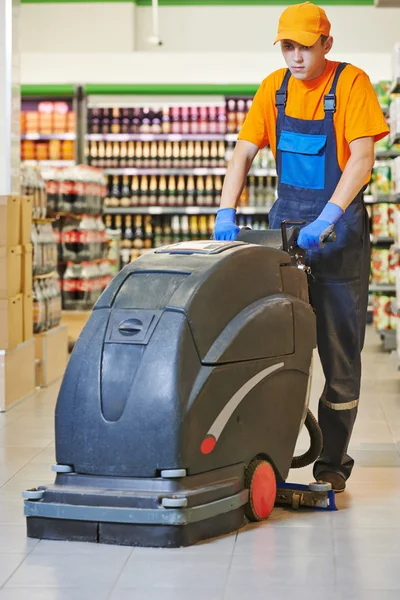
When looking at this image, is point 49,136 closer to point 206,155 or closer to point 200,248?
point 206,155

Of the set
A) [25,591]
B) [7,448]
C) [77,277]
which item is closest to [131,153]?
[77,277]

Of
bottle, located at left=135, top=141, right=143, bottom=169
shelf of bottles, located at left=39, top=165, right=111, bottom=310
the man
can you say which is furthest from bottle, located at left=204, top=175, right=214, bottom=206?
the man

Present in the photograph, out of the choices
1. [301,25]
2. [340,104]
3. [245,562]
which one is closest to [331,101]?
[340,104]

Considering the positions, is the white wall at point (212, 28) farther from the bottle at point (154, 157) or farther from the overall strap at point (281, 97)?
the overall strap at point (281, 97)

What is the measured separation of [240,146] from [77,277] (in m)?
5.14

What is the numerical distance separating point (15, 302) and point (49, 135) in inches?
284

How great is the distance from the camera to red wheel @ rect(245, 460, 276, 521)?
314 cm

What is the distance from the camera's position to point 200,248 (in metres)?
3.17

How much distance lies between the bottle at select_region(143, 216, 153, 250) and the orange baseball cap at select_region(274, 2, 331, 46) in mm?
9684

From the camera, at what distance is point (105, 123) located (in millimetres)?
12938

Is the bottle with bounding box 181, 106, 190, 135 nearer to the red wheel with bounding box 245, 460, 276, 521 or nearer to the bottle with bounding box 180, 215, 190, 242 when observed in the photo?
the bottle with bounding box 180, 215, 190, 242

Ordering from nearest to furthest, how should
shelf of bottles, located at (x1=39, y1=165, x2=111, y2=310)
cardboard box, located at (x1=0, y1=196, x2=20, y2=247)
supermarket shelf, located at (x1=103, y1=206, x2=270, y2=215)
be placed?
1. cardboard box, located at (x1=0, y1=196, x2=20, y2=247)
2. shelf of bottles, located at (x1=39, y1=165, x2=111, y2=310)
3. supermarket shelf, located at (x1=103, y1=206, x2=270, y2=215)

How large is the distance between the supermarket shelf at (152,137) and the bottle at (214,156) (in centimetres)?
7

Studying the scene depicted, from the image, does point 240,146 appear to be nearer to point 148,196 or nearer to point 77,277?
point 77,277
